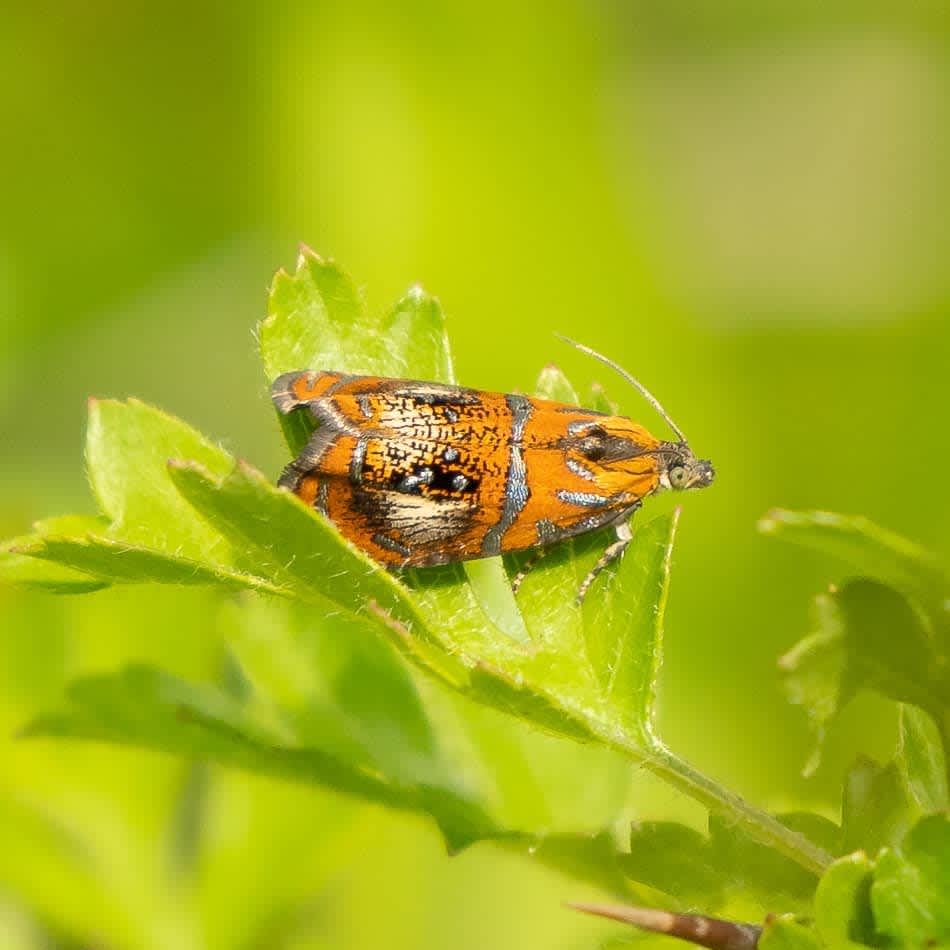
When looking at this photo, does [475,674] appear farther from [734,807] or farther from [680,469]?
[680,469]

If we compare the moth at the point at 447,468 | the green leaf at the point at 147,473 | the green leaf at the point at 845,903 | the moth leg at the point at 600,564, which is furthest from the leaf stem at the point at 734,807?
the green leaf at the point at 147,473

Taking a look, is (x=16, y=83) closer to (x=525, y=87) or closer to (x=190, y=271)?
(x=190, y=271)

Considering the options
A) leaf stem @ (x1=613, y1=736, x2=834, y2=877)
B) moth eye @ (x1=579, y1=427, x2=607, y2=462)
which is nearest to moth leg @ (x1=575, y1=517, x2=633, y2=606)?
leaf stem @ (x1=613, y1=736, x2=834, y2=877)

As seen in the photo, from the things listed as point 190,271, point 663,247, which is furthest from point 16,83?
point 663,247

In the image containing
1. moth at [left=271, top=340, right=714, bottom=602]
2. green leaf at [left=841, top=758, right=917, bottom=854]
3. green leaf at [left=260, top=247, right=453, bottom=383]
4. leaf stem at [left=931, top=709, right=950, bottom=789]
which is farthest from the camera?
moth at [left=271, top=340, right=714, bottom=602]

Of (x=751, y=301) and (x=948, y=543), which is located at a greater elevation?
(x=751, y=301)

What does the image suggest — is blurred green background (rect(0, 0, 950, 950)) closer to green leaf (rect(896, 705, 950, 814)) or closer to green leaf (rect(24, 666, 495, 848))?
green leaf (rect(24, 666, 495, 848))

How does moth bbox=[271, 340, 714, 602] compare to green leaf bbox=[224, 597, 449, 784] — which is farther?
moth bbox=[271, 340, 714, 602]
